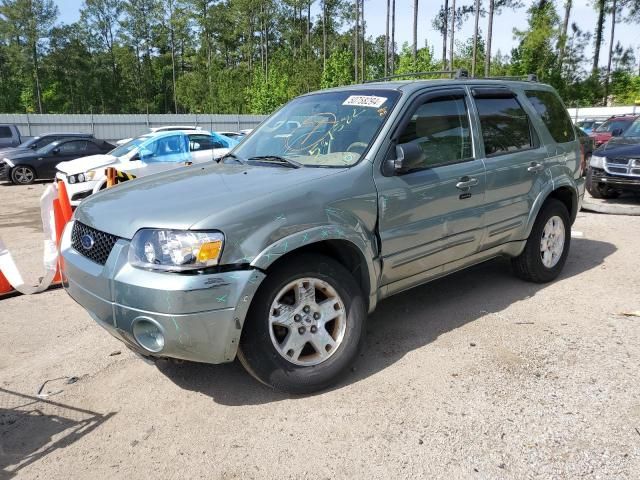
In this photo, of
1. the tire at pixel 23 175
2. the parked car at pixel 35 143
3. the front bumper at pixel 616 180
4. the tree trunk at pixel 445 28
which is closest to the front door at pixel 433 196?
the front bumper at pixel 616 180

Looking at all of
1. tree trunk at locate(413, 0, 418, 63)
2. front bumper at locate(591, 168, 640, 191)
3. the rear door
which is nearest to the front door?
the rear door

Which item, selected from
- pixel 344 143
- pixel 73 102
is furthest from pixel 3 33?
pixel 344 143

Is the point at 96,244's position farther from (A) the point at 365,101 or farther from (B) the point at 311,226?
→ (A) the point at 365,101

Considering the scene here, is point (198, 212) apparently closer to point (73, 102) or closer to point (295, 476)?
point (295, 476)

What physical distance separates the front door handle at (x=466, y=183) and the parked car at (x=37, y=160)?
16329 mm

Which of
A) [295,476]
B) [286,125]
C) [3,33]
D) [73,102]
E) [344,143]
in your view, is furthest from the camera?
[73,102]

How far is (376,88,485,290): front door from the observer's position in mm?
3602

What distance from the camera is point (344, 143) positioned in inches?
146

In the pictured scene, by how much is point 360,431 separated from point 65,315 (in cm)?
315

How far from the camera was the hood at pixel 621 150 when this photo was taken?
944 cm

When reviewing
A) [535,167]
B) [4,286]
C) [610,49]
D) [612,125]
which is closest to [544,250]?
[535,167]

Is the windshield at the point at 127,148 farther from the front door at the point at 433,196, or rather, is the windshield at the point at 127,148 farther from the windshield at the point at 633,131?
the windshield at the point at 633,131

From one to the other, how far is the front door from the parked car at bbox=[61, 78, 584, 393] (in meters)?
0.01

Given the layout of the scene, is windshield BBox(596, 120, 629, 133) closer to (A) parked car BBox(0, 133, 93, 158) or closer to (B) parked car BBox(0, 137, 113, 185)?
(B) parked car BBox(0, 137, 113, 185)
